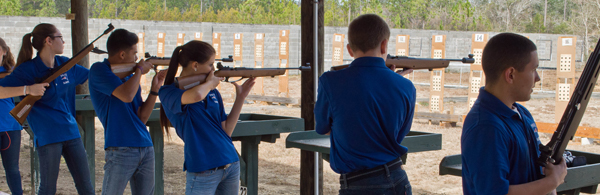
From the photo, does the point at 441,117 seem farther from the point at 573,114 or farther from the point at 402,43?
the point at 573,114

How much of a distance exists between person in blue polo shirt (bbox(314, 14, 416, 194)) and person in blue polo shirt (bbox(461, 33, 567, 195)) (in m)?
0.37

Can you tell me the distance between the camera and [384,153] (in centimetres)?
171

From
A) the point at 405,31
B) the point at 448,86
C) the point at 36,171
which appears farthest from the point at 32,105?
the point at 405,31

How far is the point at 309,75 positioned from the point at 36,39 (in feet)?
5.56

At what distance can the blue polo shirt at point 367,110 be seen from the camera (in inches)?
66.6

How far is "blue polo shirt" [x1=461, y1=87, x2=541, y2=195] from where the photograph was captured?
4.12 feet

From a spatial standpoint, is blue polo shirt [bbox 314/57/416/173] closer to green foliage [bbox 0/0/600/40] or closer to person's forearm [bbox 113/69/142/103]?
person's forearm [bbox 113/69/142/103]

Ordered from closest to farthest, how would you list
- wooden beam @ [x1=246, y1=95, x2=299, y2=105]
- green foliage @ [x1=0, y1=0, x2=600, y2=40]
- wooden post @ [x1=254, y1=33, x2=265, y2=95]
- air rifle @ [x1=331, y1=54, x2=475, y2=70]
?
air rifle @ [x1=331, y1=54, x2=475, y2=70], wooden beam @ [x1=246, y1=95, x2=299, y2=105], wooden post @ [x1=254, y1=33, x2=265, y2=95], green foliage @ [x1=0, y1=0, x2=600, y2=40]


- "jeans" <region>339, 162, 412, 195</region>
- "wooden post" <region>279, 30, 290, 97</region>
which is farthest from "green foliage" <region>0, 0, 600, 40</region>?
"jeans" <region>339, 162, 412, 195</region>

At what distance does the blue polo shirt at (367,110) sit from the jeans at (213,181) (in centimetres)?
60

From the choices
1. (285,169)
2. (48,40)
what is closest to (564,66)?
(285,169)

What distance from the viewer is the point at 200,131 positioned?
2.14 meters

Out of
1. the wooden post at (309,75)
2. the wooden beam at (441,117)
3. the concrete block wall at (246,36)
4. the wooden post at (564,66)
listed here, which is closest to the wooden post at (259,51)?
the concrete block wall at (246,36)

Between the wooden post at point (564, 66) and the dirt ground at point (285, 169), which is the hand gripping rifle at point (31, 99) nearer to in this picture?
the dirt ground at point (285, 169)
